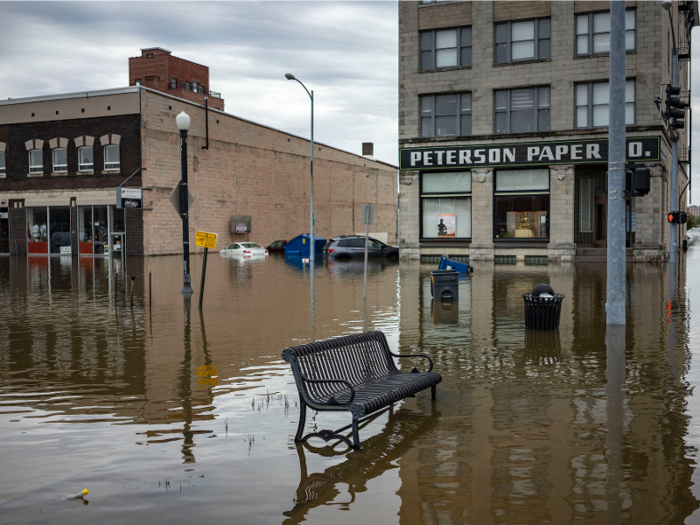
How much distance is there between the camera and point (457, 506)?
5.32 metres

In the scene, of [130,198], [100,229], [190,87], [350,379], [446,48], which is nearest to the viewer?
[350,379]

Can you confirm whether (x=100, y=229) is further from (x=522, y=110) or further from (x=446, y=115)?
(x=522, y=110)

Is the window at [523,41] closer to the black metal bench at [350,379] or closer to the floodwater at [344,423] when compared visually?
the floodwater at [344,423]

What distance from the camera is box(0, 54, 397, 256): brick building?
161ft

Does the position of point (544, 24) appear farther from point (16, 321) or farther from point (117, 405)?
point (117, 405)

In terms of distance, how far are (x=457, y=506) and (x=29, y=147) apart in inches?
2111

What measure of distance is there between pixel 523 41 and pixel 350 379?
1431 inches

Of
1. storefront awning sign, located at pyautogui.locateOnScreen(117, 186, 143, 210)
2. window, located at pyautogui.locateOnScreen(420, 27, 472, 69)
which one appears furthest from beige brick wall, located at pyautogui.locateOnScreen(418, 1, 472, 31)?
storefront awning sign, located at pyautogui.locateOnScreen(117, 186, 143, 210)

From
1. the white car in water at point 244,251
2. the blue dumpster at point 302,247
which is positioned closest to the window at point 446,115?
the blue dumpster at point 302,247

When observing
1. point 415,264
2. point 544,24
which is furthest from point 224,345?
point 544,24

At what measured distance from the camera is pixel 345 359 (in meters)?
7.92

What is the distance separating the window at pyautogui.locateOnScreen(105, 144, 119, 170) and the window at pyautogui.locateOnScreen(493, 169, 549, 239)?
2582cm

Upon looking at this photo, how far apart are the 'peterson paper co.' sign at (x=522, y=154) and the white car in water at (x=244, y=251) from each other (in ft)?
43.3

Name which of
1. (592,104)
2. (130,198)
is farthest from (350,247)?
(592,104)
